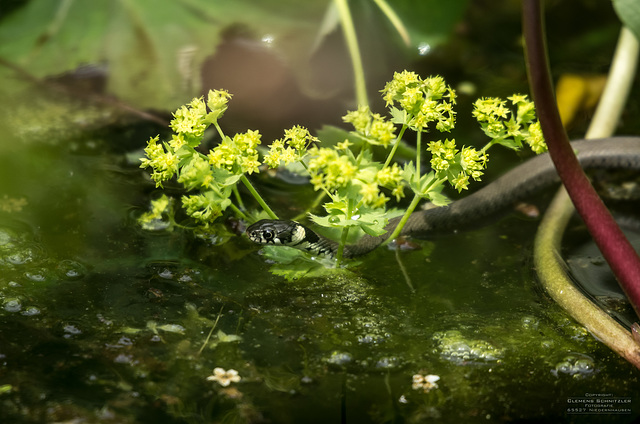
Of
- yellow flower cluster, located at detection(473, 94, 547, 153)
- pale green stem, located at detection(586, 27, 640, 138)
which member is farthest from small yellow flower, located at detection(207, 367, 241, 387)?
pale green stem, located at detection(586, 27, 640, 138)

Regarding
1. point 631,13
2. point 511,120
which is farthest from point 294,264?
point 631,13

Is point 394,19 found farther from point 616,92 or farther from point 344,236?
point 344,236

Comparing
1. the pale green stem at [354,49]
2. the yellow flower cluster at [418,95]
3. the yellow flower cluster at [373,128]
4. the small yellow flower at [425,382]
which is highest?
the pale green stem at [354,49]

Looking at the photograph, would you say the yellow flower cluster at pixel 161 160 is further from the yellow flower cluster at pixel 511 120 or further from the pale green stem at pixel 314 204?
the yellow flower cluster at pixel 511 120

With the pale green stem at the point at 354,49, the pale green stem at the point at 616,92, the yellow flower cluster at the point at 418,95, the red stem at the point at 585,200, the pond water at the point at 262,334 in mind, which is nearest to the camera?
the pond water at the point at 262,334

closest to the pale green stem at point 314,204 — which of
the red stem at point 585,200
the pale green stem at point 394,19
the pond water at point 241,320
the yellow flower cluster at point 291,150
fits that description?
the pond water at point 241,320

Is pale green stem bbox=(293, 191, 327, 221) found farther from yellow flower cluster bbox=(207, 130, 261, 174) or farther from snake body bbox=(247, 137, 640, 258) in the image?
yellow flower cluster bbox=(207, 130, 261, 174)

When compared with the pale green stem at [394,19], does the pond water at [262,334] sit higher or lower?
lower

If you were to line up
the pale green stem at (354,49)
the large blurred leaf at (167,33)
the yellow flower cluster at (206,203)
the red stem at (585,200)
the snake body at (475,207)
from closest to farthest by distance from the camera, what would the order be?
the red stem at (585,200) → the yellow flower cluster at (206,203) → the snake body at (475,207) → the pale green stem at (354,49) → the large blurred leaf at (167,33)
